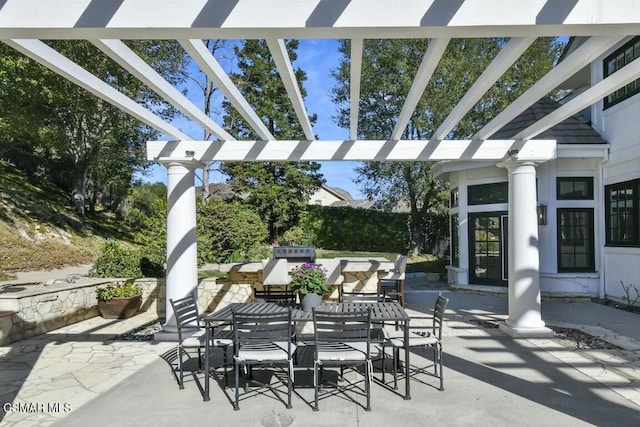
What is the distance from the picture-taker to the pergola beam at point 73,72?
2.80 m

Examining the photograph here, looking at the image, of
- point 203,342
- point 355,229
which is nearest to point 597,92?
point 203,342

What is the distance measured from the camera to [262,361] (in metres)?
3.62

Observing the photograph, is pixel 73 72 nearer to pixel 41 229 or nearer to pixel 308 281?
pixel 308 281

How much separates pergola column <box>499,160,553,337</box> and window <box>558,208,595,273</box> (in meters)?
3.65

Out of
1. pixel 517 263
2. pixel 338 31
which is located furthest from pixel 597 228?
pixel 338 31

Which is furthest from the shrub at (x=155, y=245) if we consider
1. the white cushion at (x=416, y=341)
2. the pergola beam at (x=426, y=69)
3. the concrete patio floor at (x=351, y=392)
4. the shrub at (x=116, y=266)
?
the pergola beam at (x=426, y=69)

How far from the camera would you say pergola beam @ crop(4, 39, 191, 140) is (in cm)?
280

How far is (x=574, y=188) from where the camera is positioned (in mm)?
8930

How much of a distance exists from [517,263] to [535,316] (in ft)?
2.60

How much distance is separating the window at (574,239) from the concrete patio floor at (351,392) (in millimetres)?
3264

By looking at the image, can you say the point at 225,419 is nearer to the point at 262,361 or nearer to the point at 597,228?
the point at 262,361

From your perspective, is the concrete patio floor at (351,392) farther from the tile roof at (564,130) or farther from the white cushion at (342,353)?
the tile roof at (564,130)

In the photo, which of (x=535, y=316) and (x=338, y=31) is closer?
(x=338, y=31)

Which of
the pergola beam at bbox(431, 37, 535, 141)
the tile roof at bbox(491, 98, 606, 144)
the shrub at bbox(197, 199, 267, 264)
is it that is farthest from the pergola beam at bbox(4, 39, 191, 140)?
the tile roof at bbox(491, 98, 606, 144)
